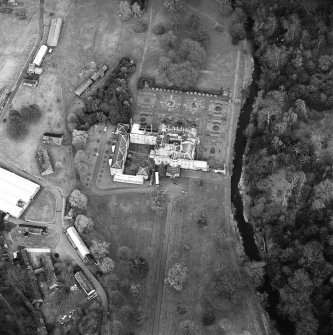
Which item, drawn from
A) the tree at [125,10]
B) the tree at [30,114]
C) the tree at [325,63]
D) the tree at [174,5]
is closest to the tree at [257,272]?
the tree at [325,63]

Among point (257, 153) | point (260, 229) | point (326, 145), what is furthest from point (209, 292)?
point (326, 145)

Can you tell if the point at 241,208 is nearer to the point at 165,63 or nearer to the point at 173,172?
the point at 173,172

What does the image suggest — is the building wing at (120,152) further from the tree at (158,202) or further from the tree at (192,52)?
the tree at (192,52)

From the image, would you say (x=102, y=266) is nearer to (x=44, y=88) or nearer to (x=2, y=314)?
(x=2, y=314)

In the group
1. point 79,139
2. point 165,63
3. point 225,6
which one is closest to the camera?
point 79,139

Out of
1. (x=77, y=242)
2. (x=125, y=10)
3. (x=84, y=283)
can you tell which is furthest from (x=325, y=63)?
(x=84, y=283)
